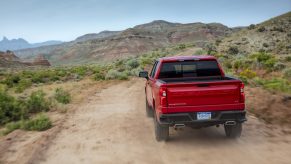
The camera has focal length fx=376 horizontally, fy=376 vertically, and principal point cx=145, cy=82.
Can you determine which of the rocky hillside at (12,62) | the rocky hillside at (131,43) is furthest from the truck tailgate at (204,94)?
the rocky hillside at (131,43)

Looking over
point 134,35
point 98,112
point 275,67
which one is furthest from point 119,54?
point 98,112

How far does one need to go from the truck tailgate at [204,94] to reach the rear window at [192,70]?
64.5 inches

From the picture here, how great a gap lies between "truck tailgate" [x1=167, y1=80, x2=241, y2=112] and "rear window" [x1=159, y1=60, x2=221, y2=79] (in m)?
1.64

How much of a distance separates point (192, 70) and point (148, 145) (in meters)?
2.30

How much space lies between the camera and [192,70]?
953cm

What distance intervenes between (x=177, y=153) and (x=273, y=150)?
78.2 inches

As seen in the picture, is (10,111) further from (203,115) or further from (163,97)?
(203,115)

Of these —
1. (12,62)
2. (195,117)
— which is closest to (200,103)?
(195,117)

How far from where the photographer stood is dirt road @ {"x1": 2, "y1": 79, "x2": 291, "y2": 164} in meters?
7.45

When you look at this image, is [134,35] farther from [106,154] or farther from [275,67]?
[106,154]

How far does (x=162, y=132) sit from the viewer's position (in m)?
8.52

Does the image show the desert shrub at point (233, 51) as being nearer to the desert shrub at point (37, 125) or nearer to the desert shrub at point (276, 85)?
the desert shrub at point (276, 85)

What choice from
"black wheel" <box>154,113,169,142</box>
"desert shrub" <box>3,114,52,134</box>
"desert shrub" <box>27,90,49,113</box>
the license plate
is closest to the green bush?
"desert shrub" <box>27,90,49,113</box>

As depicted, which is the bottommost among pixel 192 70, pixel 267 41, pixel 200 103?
pixel 267 41
